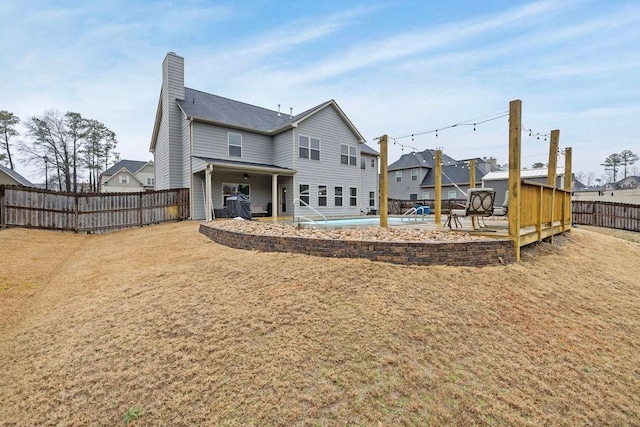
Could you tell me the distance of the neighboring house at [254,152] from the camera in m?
13.8

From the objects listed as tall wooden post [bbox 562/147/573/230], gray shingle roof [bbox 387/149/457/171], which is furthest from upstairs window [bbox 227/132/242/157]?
gray shingle roof [bbox 387/149/457/171]

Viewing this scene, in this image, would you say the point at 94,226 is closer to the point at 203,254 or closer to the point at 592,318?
the point at 203,254

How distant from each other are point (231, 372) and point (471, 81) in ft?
53.3

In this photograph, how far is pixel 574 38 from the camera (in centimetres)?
1060

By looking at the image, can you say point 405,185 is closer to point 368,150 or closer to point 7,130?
point 368,150

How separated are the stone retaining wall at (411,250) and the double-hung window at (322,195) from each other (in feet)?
37.7

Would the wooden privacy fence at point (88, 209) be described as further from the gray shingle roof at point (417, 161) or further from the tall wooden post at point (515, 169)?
the gray shingle roof at point (417, 161)

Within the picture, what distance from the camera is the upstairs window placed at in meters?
14.8

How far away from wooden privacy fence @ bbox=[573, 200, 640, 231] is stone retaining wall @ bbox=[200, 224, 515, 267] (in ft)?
54.7

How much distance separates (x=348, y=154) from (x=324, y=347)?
638 inches

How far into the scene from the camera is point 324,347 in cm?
290

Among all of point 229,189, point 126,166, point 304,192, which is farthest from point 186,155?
point 126,166

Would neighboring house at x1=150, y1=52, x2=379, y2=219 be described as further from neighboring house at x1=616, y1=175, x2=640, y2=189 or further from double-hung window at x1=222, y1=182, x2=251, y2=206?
neighboring house at x1=616, y1=175, x2=640, y2=189

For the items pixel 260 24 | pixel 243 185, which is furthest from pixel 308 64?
pixel 243 185
